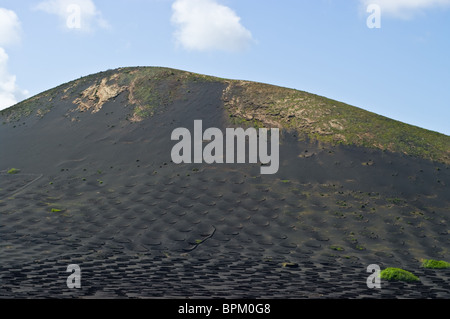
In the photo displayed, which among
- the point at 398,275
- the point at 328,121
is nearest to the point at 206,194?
the point at 398,275

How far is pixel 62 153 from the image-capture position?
112 ft

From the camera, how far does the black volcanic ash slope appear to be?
17.3 meters

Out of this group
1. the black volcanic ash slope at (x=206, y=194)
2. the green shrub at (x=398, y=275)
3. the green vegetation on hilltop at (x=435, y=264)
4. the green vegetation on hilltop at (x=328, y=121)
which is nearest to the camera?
the green shrub at (x=398, y=275)

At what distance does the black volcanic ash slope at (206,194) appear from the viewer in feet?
56.7

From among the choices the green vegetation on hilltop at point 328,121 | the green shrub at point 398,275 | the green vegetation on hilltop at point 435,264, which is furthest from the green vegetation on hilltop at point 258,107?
the green shrub at point 398,275

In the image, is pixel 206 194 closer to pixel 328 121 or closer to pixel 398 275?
pixel 398 275

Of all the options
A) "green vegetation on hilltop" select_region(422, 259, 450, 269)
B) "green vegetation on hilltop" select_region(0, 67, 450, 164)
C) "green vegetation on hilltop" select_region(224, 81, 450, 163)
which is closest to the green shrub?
"green vegetation on hilltop" select_region(422, 259, 450, 269)

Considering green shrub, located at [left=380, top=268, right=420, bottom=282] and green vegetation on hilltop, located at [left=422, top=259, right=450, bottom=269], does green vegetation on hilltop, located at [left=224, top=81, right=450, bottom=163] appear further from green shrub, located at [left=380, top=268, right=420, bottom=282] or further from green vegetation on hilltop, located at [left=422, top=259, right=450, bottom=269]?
green shrub, located at [left=380, top=268, right=420, bottom=282]

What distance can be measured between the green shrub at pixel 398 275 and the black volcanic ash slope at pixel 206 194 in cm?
70

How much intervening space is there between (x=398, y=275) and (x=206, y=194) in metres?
12.5

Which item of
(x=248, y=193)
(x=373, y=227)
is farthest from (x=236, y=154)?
(x=373, y=227)

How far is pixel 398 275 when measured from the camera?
16.7 meters

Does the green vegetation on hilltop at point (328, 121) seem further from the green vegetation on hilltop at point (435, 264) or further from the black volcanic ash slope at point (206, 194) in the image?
the green vegetation on hilltop at point (435, 264)
